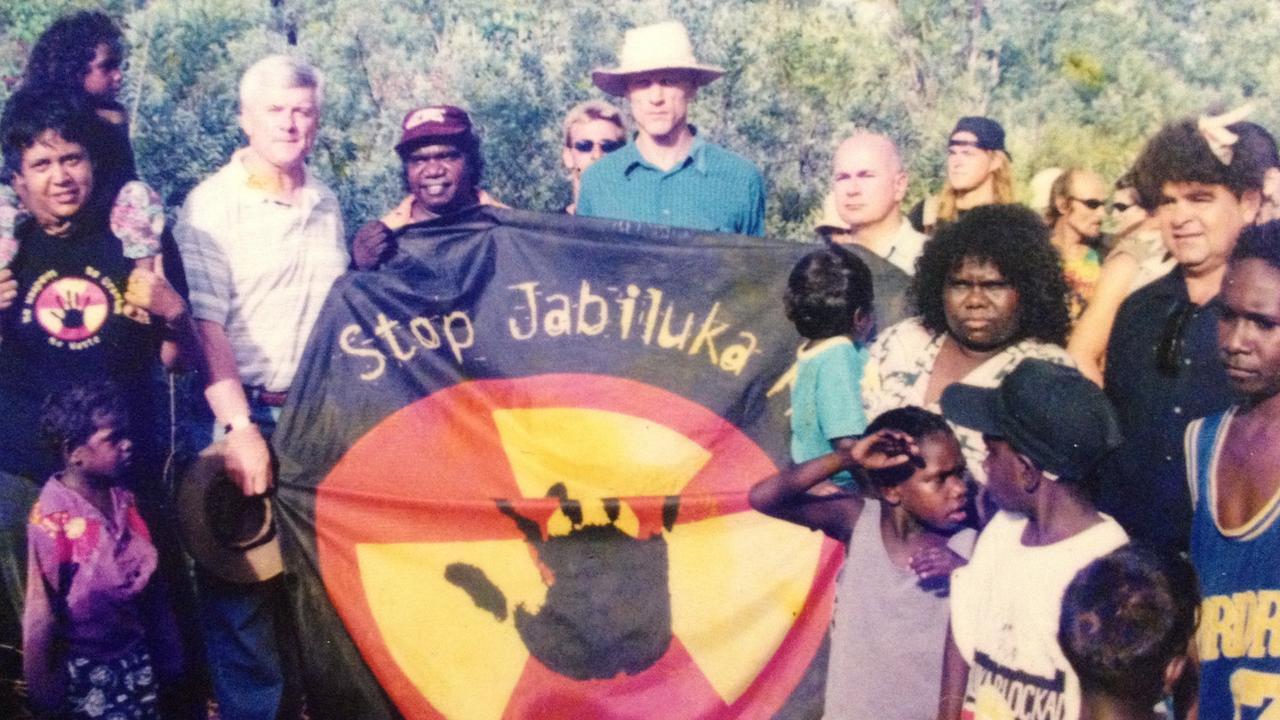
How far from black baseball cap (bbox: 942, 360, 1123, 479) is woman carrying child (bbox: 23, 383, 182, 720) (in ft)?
9.30

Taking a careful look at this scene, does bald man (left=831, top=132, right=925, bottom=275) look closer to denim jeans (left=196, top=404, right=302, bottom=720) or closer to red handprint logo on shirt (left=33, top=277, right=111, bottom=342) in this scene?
denim jeans (left=196, top=404, right=302, bottom=720)

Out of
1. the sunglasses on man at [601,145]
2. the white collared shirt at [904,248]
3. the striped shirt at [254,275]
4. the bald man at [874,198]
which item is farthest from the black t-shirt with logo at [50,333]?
the white collared shirt at [904,248]

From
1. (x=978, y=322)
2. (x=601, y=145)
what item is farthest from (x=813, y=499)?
(x=601, y=145)

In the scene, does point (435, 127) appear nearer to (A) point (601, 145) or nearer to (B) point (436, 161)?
(B) point (436, 161)

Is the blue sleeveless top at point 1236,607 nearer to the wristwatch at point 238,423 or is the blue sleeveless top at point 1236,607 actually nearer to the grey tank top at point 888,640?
the grey tank top at point 888,640

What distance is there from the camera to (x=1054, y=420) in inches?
125

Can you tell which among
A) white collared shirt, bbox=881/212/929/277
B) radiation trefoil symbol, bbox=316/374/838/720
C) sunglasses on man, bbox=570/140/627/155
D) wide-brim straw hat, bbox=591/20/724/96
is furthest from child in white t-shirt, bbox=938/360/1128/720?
sunglasses on man, bbox=570/140/627/155

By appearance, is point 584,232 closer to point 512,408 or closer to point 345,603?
point 512,408

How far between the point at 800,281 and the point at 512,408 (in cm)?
115

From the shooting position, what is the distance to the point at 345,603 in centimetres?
469

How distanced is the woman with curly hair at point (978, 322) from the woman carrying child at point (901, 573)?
1.08 feet

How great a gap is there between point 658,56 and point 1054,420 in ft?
10.1

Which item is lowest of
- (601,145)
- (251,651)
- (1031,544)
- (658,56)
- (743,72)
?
(251,651)

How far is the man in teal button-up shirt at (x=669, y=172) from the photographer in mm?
5426
